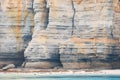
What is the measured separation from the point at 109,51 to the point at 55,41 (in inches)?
113

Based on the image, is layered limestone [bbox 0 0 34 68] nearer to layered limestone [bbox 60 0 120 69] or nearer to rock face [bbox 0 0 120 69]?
rock face [bbox 0 0 120 69]

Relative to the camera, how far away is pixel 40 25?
40.8 m

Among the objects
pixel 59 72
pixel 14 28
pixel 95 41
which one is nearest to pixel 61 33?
pixel 95 41

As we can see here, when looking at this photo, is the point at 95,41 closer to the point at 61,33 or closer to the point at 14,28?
the point at 61,33

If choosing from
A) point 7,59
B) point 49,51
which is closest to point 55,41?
point 49,51

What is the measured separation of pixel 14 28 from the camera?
41.6 meters

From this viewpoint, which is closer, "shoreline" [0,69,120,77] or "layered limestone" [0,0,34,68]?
"shoreline" [0,69,120,77]

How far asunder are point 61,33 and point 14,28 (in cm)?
290

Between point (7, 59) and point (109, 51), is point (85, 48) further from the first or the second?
point (7, 59)

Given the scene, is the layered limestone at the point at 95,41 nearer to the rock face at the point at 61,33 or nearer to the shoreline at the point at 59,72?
the rock face at the point at 61,33

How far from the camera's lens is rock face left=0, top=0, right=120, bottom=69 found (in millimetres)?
39594

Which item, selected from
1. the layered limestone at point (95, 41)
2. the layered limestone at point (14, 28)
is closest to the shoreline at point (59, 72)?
the layered limestone at point (95, 41)

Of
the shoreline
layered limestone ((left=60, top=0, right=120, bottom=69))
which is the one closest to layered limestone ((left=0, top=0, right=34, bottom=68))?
layered limestone ((left=60, top=0, right=120, bottom=69))

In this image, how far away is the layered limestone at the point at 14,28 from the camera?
41500 millimetres
